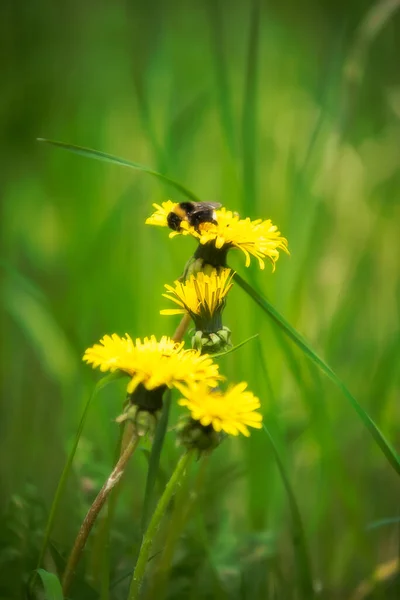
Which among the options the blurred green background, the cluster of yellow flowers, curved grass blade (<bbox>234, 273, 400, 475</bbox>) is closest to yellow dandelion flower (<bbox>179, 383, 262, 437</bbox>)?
the cluster of yellow flowers

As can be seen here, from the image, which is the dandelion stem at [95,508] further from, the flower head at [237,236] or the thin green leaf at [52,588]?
the flower head at [237,236]

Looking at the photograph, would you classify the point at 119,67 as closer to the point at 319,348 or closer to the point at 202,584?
the point at 319,348

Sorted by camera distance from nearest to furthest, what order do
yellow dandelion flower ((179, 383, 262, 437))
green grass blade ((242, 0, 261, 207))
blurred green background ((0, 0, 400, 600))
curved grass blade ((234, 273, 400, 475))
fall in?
1. yellow dandelion flower ((179, 383, 262, 437))
2. curved grass blade ((234, 273, 400, 475))
3. blurred green background ((0, 0, 400, 600))
4. green grass blade ((242, 0, 261, 207))

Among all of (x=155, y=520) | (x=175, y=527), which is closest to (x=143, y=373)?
(x=155, y=520)

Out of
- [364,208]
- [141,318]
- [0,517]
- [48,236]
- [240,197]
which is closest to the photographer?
[0,517]

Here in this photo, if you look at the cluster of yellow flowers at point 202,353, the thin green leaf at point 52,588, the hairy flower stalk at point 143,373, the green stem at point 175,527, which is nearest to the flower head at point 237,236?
the cluster of yellow flowers at point 202,353

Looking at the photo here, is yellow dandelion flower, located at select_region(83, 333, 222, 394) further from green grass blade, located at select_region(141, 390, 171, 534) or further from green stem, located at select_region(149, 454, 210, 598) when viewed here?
green stem, located at select_region(149, 454, 210, 598)

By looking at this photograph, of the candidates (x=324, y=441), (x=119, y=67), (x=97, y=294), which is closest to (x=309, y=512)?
(x=324, y=441)
